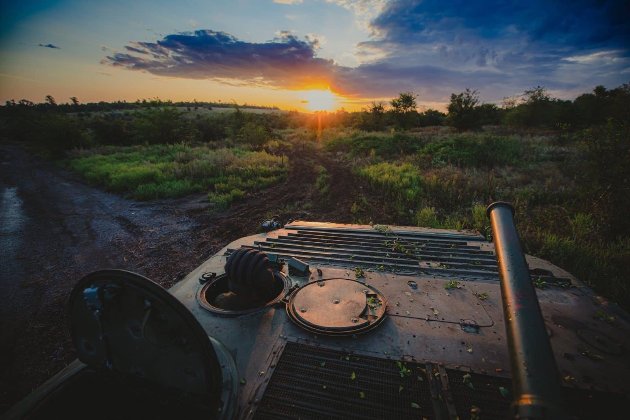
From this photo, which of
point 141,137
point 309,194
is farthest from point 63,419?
point 141,137

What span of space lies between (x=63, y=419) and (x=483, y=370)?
2770mm

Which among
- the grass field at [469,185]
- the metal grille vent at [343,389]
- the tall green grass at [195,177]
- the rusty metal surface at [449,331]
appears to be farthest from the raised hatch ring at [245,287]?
the tall green grass at [195,177]

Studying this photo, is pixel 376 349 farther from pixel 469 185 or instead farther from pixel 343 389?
pixel 469 185

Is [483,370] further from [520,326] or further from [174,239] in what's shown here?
[174,239]

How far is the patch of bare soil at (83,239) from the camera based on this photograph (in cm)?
509

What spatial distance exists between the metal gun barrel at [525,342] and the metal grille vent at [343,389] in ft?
2.13

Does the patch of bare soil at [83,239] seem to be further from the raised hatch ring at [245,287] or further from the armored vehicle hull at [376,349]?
the armored vehicle hull at [376,349]

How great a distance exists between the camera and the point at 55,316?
19.1 feet

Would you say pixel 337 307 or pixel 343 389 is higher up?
pixel 337 307

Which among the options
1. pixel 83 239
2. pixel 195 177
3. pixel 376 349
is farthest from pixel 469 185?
pixel 195 177

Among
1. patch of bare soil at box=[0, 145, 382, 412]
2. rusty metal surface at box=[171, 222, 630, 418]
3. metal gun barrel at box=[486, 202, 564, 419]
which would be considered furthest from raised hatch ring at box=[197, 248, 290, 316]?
patch of bare soil at box=[0, 145, 382, 412]

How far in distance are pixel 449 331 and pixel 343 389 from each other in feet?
3.11

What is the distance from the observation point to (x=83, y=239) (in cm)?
980

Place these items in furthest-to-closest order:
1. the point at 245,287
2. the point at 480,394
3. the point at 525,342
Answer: the point at 245,287 < the point at 480,394 < the point at 525,342
